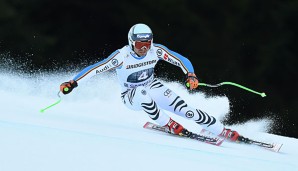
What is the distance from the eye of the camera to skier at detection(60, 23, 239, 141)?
4.67 metres

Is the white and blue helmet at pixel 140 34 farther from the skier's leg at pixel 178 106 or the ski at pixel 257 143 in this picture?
the ski at pixel 257 143

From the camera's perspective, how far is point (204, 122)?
16.0 feet

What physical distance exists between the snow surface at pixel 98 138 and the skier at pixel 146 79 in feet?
0.56

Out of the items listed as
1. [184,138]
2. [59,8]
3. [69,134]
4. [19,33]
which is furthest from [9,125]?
[59,8]

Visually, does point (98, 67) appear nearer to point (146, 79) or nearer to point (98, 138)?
point (146, 79)

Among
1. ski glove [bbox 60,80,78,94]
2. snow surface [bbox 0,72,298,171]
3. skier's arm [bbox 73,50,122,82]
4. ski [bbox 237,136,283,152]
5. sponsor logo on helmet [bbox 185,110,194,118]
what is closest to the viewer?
snow surface [bbox 0,72,298,171]

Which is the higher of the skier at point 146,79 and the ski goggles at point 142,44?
the ski goggles at point 142,44

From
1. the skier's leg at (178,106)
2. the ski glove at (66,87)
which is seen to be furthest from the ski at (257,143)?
the ski glove at (66,87)

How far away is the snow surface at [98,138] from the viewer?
3086 millimetres

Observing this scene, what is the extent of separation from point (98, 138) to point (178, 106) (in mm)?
1334

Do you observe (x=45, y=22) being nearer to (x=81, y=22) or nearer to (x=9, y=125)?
(x=81, y=22)

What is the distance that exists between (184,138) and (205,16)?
524 cm

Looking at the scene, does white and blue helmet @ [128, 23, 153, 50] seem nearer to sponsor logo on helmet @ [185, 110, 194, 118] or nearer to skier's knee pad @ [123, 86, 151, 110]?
skier's knee pad @ [123, 86, 151, 110]

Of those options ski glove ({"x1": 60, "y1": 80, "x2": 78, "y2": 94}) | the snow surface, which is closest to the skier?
ski glove ({"x1": 60, "y1": 80, "x2": 78, "y2": 94})
